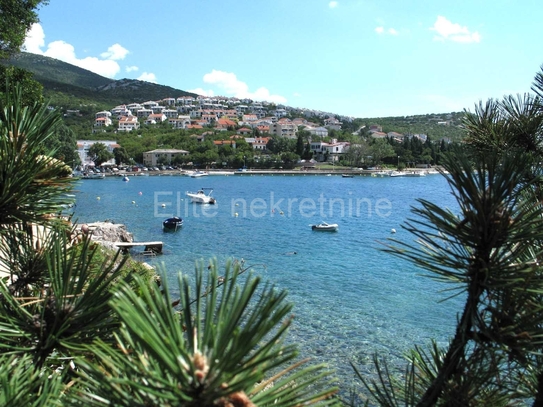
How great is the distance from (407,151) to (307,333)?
95753 mm

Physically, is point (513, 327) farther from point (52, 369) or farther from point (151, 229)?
point (151, 229)

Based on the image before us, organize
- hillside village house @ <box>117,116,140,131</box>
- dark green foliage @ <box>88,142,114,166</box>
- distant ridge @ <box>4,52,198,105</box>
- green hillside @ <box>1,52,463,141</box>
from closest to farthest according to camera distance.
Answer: dark green foliage @ <box>88,142,114,166</box>, hillside village house @ <box>117,116,140,131</box>, green hillside @ <box>1,52,463,141</box>, distant ridge @ <box>4,52,198,105</box>

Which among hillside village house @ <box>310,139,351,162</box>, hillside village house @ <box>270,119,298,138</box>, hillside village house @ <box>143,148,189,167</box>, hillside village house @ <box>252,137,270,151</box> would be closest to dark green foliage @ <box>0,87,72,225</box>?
hillside village house @ <box>143,148,189,167</box>

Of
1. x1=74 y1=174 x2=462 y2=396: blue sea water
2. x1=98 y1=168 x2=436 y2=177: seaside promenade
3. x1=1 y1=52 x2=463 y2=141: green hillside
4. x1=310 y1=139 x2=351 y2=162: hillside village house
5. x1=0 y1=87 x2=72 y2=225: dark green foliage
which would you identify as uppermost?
x1=1 y1=52 x2=463 y2=141: green hillside

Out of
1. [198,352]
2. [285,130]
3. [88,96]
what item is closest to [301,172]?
[285,130]

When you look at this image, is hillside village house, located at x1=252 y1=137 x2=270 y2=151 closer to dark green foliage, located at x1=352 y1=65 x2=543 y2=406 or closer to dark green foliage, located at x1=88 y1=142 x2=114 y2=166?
dark green foliage, located at x1=88 y1=142 x2=114 y2=166

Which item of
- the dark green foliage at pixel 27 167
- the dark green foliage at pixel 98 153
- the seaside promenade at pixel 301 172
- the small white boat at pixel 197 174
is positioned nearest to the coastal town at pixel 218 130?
the dark green foliage at pixel 98 153

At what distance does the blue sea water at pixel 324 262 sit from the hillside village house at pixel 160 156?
56781mm

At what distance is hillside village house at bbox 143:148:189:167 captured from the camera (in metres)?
102

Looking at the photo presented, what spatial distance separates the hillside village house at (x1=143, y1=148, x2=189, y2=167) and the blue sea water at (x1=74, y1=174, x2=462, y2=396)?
56781 mm

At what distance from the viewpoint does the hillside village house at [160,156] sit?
10200 cm

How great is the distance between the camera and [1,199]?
1336 mm

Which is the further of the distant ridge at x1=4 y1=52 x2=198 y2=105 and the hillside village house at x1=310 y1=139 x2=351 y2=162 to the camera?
the distant ridge at x1=4 y1=52 x2=198 y2=105

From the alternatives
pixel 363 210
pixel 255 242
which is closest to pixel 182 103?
pixel 363 210
